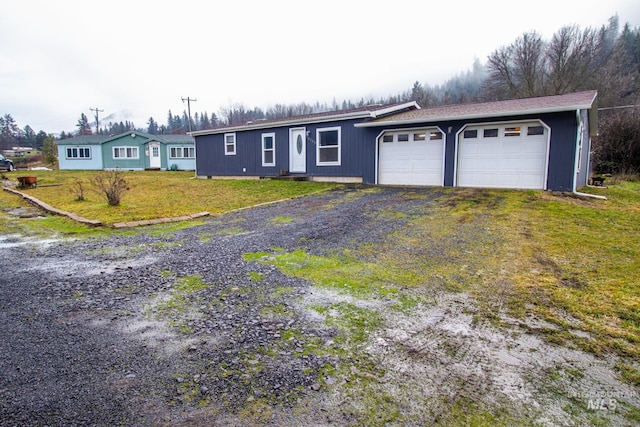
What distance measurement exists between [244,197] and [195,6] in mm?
9490

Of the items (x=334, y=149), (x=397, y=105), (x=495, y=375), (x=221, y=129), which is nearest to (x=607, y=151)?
(x=397, y=105)

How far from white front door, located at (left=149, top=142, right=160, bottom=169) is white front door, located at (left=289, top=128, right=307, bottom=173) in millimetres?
20071

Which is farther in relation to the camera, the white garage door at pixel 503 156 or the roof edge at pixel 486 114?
the white garage door at pixel 503 156

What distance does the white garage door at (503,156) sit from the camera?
10305mm

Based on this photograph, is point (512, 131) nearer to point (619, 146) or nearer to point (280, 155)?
point (280, 155)

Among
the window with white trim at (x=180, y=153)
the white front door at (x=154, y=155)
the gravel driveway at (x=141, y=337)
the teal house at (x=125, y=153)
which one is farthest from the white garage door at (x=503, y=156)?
the white front door at (x=154, y=155)

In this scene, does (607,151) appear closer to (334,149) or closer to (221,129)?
(334,149)

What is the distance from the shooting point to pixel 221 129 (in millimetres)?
18688

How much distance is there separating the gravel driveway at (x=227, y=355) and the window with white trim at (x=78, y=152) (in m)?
31.5

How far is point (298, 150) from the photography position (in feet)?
51.3

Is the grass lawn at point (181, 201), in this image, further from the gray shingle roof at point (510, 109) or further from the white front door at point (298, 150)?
the gray shingle roof at point (510, 109)

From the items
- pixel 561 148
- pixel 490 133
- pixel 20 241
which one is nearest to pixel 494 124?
pixel 490 133

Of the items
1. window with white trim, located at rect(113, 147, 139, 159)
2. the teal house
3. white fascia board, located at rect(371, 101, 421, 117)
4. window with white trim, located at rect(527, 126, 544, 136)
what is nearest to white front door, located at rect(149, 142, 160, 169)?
the teal house

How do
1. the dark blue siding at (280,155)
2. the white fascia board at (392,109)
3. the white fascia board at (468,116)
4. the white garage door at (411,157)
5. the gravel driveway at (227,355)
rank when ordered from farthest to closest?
1. the dark blue siding at (280,155)
2. the white fascia board at (392,109)
3. the white garage door at (411,157)
4. the white fascia board at (468,116)
5. the gravel driveway at (227,355)
